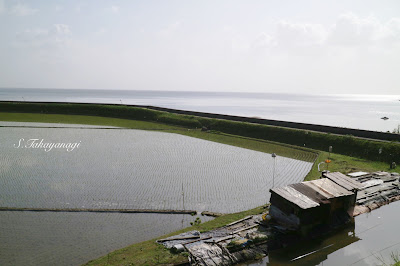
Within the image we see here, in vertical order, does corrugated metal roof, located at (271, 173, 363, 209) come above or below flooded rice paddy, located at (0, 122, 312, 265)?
above

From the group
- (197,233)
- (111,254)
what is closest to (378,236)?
(197,233)

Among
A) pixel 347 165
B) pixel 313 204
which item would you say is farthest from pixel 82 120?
pixel 313 204

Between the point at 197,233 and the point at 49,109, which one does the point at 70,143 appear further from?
the point at 49,109

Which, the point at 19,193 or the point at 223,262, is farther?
the point at 19,193

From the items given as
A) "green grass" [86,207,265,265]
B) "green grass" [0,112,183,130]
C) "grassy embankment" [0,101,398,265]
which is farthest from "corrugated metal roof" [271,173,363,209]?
"green grass" [0,112,183,130]

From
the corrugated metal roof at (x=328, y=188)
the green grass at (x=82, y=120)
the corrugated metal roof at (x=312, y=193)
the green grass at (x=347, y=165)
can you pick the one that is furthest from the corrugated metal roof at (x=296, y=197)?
the green grass at (x=82, y=120)

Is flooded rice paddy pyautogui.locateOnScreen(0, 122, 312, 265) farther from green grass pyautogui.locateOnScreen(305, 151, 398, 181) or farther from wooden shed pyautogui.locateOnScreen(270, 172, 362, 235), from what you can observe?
wooden shed pyautogui.locateOnScreen(270, 172, 362, 235)
